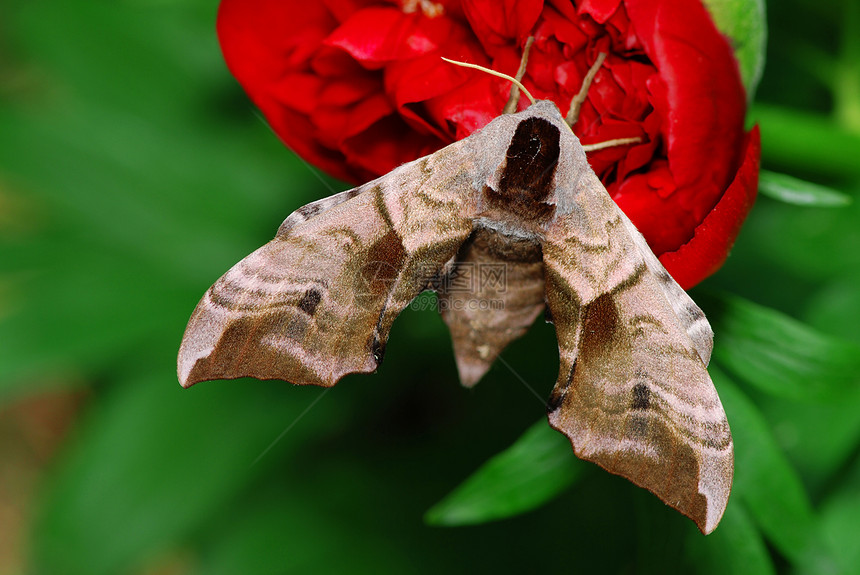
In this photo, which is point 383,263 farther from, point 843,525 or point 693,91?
point 843,525

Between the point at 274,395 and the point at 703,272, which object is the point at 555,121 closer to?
the point at 703,272

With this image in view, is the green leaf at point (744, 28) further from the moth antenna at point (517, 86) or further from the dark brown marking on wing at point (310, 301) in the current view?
the dark brown marking on wing at point (310, 301)

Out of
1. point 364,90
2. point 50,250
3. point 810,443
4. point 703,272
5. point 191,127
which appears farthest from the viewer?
point 191,127

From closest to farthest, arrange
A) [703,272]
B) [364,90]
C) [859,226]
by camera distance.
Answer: [703,272], [364,90], [859,226]

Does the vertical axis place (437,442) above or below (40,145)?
below

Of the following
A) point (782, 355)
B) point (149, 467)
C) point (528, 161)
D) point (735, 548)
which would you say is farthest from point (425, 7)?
point (149, 467)

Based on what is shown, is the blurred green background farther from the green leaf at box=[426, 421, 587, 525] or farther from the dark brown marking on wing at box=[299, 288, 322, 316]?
the dark brown marking on wing at box=[299, 288, 322, 316]

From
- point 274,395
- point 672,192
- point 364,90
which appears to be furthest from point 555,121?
point 274,395

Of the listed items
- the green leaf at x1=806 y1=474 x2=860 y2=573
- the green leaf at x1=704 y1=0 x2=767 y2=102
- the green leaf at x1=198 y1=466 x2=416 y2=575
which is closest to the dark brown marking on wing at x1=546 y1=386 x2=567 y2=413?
the green leaf at x1=704 y1=0 x2=767 y2=102
